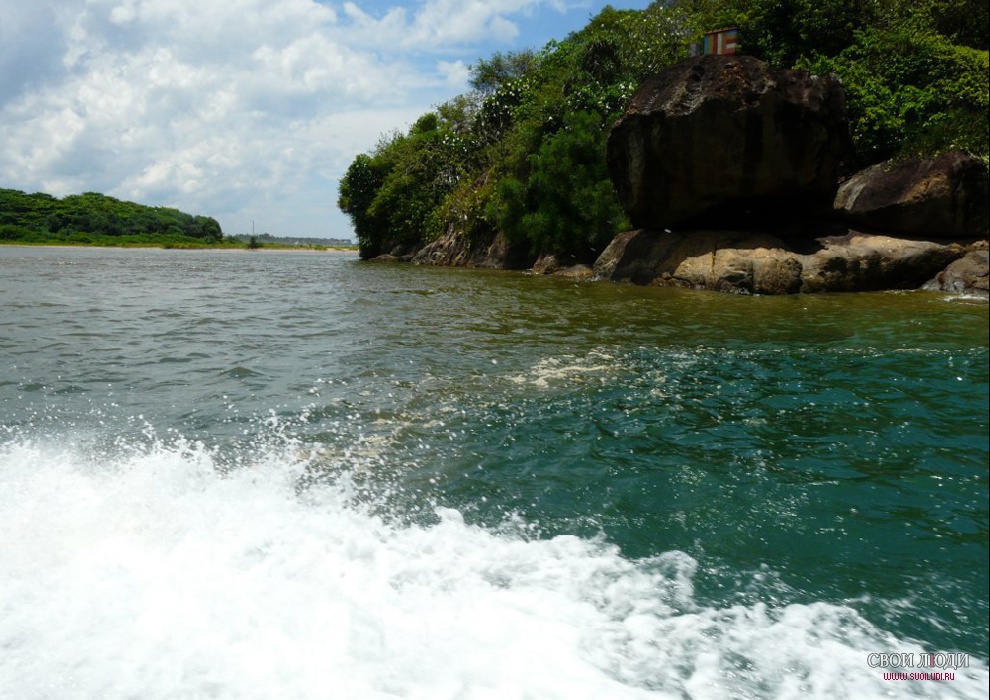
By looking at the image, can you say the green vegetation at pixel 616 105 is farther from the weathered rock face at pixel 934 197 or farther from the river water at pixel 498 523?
the river water at pixel 498 523

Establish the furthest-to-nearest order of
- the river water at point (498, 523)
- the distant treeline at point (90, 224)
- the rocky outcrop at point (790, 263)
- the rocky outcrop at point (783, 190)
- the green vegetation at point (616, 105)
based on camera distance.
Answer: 1. the distant treeline at point (90, 224)
2. the green vegetation at point (616, 105)
3. the rocky outcrop at point (783, 190)
4. the rocky outcrop at point (790, 263)
5. the river water at point (498, 523)

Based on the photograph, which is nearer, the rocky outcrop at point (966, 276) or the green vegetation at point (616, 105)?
the rocky outcrop at point (966, 276)

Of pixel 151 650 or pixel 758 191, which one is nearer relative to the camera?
pixel 151 650

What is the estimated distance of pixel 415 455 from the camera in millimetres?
5016

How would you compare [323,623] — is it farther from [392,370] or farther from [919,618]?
[392,370]

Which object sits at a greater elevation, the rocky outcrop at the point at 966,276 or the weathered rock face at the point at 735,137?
the weathered rock face at the point at 735,137

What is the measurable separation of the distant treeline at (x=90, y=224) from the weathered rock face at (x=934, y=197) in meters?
66.8

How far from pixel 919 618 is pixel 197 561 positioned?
3405 mm

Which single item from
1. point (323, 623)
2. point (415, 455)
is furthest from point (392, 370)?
point (323, 623)

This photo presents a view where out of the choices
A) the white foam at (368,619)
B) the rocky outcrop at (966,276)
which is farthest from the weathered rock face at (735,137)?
the white foam at (368,619)

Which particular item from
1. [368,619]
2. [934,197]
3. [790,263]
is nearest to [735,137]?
[790,263]

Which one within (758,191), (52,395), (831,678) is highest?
(758,191)

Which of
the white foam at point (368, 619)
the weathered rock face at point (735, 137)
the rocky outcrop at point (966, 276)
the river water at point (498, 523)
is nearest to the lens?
the white foam at point (368, 619)

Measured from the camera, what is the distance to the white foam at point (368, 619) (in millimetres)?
2555
